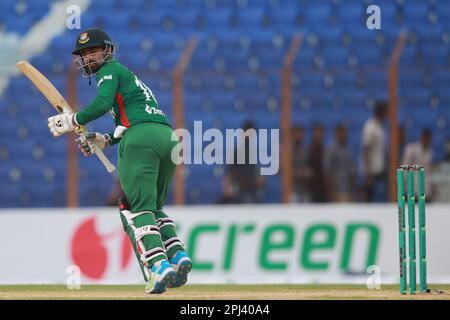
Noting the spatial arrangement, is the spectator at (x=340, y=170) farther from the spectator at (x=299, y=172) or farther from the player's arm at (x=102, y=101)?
the player's arm at (x=102, y=101)

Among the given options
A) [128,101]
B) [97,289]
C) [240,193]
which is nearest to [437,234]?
[240,193]

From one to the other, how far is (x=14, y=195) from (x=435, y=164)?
16.1 feet

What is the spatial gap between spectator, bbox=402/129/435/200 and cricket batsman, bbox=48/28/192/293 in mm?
4368

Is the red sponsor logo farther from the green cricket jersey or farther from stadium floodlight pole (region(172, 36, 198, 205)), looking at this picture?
the green cricket jersey

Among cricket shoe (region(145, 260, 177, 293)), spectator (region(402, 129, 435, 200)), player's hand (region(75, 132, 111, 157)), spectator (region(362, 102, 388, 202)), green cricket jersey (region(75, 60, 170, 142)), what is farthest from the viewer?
spectator (region(402, 129, 435, 200))

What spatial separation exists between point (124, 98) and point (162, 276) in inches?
55.0

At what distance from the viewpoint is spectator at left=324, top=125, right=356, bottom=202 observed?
40.8ft

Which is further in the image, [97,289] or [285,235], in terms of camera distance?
[285,235]

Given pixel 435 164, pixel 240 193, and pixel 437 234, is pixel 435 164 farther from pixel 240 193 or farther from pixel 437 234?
pixel 240 193

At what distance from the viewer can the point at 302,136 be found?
41.4ft

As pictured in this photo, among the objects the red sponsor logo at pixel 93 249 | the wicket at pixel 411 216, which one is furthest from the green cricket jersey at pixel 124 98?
the red sponsor logo at pixel 93 249

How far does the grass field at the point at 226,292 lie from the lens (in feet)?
28.6

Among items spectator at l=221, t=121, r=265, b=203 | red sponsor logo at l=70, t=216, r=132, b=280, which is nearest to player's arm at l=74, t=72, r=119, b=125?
red sponsor logo at l=70, t=216, r=132, b=280
